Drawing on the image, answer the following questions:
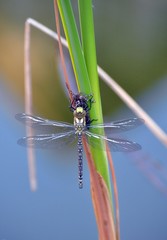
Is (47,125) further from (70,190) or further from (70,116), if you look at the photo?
(70,190)

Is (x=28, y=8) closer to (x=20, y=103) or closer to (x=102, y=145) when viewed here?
(x=20, y=103)

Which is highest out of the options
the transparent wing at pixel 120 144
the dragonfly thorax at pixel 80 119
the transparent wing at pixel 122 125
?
the dragonfly thorax at pixel 80 119

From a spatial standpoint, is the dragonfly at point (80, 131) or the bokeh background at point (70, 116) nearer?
the dragonfly at point (80, 131)

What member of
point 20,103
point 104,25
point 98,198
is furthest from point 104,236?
point 104,25

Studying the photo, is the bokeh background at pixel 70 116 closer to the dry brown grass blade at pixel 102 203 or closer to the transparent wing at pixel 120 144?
the transparent wing at pixel 120 144

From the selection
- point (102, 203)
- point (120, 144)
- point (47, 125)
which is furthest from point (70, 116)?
point (102, 203)

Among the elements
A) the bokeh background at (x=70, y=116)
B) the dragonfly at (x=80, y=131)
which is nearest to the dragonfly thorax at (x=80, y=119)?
the dragonfly at (x=80, y=131)

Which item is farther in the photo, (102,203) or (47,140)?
(47,140)

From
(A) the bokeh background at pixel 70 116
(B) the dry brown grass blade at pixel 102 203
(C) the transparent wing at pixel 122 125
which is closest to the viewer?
(B) the dry brown grass blade at pixel 102 203
